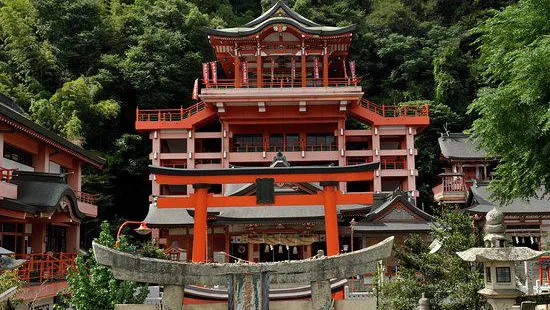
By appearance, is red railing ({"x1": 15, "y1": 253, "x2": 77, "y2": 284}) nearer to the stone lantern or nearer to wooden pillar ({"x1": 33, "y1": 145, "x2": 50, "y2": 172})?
wooden pillar ({"x1": 33, "y1": 145, "x2": 50, "y2": 172})

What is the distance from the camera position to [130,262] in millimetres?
9281

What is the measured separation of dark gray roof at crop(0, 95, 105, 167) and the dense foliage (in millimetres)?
13513

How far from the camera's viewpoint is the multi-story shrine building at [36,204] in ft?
63.6

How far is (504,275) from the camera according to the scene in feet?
38.4

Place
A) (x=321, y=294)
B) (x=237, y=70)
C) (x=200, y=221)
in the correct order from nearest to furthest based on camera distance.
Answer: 1. (x=321, y=294)
2. (x=200, y=221)
3. (x=237, y=70)

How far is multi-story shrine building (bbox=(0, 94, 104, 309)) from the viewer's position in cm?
1939

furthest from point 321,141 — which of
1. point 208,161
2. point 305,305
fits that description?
point 305,305

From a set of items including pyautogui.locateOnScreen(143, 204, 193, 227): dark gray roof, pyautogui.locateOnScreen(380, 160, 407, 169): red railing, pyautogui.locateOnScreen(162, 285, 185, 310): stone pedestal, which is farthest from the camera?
pyautogui.locateOnScreen(380, 160, 407, 169): red railing

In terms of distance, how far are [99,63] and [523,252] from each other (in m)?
33.5

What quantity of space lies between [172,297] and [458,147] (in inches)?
1082

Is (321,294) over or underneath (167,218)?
underneath

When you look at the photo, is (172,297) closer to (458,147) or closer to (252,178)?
(252,178)

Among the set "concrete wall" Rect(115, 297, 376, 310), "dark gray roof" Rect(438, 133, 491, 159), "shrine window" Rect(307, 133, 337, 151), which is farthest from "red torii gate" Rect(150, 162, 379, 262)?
"dark gray roof" Rect(438, 133, 491, 159)

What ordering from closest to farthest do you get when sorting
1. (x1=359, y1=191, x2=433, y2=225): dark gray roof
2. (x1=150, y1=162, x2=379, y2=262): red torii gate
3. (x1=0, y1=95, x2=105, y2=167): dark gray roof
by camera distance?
(x1=150, y1=162, x2=379, y2=262): red torii gate → (x1=0, y1=95, x2=105, y2=167): dark gray roof → (x1=359, y1=191, x2=433, y2=225): dark gray roof
